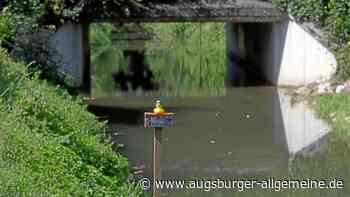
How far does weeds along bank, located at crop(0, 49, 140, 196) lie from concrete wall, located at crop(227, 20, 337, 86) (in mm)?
10163

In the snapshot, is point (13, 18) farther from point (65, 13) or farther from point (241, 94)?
point (241, 94)

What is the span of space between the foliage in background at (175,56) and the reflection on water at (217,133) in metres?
3.38

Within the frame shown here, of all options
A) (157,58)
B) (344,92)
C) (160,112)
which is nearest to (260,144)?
(344,92)

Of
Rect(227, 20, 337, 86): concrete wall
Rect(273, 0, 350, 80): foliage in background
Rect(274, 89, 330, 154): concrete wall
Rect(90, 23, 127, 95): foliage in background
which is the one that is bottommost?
Rect(90, 23, 127, 95): foliage in background

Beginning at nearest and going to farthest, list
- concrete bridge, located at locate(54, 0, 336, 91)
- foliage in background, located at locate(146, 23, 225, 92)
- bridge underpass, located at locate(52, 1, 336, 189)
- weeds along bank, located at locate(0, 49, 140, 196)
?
weeds along bank, located at locate(0, 49, 140, 196) < bridge underpass, located at locate(52, 1, 336, 189) < concrete bridge, located at locate(54, 0, 336, 91) < foliage in background, located at locate(146, 23, 225, 92)

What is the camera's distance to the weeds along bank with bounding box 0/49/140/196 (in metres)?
7.46

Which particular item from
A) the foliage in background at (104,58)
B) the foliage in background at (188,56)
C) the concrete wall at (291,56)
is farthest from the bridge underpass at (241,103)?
the foliage in background at (188,56)

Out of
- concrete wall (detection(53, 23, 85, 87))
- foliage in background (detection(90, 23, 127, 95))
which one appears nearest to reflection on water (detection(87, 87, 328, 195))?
concrete wall (detection(53, 23, 85, 87))

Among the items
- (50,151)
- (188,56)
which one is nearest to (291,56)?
(188,56)

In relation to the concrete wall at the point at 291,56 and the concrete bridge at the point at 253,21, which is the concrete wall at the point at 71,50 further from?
the concrete wall at the point at 291,56

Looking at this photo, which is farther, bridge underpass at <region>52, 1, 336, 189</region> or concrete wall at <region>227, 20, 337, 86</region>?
concrete wall at <region>227, 20, 337, 86</region>

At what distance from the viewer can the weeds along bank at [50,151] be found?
294 inches

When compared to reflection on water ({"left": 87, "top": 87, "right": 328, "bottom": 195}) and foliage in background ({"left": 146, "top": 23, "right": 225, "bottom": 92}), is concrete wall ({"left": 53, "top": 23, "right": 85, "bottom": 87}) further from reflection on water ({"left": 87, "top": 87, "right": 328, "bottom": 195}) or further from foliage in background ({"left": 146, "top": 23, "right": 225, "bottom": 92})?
foliage in background ({"left": 146, "top": 23, "right": 225, "bottom": 92})

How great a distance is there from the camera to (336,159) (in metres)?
12.6
